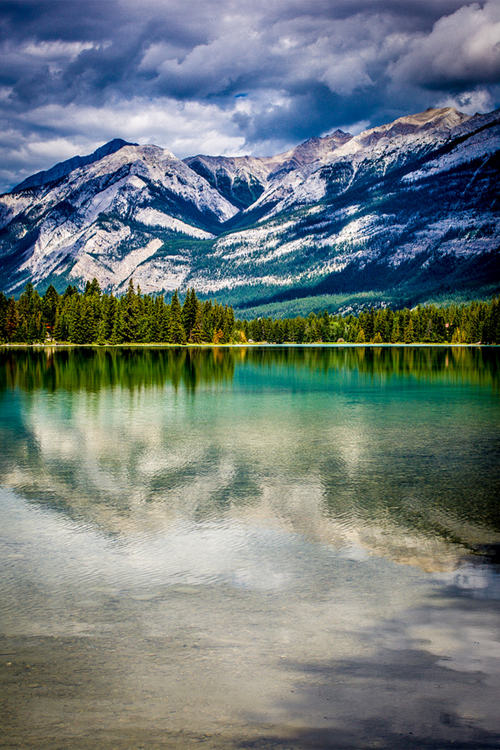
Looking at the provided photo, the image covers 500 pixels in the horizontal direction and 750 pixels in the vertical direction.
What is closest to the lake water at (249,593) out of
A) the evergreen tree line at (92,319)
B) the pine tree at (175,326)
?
the evergreen tree line at (92,319)

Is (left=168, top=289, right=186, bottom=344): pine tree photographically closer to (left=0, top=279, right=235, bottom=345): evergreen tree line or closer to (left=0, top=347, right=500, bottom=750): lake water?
(left=0, top=279, right=235, bottom=345): evergreen tree line

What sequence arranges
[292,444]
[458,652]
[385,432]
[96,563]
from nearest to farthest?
[458,652]
[96,563]
[292,444]
[385,432]

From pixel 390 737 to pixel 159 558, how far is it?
748 cm

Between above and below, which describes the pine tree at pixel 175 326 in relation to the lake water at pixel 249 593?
above

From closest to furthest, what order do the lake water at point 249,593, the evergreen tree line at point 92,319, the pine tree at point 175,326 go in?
the lake water at point 249,593 → the evergreen tree line at point 92,319 → the pine tree at point 175,326

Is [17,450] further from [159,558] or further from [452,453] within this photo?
[452,453]

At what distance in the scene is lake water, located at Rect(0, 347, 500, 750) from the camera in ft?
25.7

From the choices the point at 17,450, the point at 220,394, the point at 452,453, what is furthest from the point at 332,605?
the point at 220,394

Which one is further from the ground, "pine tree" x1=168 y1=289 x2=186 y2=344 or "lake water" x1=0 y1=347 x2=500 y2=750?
"pine tree" x1=168 y1=289 x2=186 y2=344

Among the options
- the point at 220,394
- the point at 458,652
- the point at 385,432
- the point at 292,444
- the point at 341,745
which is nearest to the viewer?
the point at 341,745

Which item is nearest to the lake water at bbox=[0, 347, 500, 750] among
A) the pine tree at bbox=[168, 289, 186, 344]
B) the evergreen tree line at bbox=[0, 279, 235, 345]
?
the evergreen tree line at bbox=[0, 279, 235, 345]

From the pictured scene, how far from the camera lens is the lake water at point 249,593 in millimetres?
7844

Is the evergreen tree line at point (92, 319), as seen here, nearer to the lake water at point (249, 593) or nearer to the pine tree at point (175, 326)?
the pine tree at point (175, 326)

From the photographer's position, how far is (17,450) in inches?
1054
